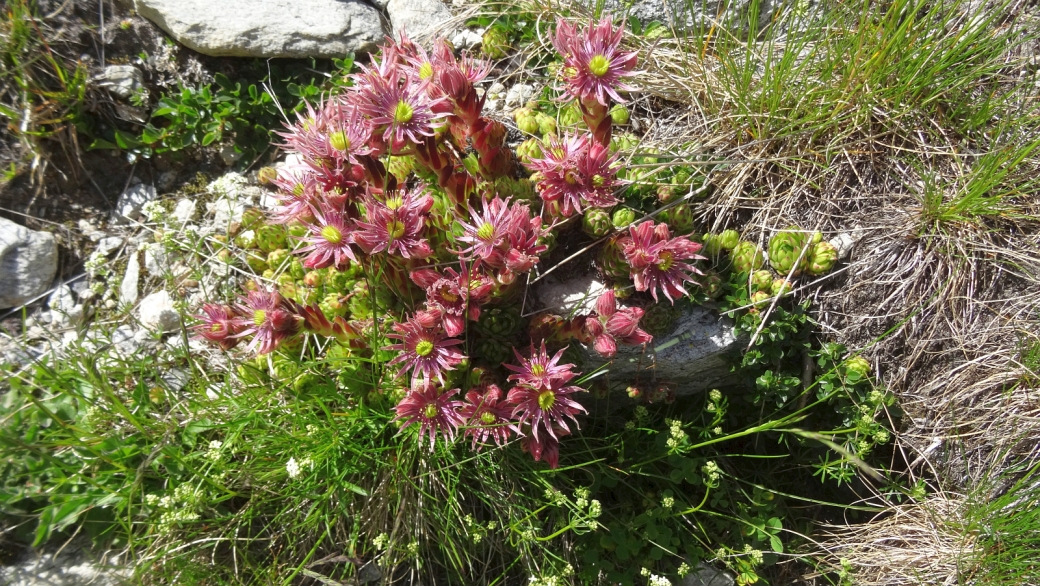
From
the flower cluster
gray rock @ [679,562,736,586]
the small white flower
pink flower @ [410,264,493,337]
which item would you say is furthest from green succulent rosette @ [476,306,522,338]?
gray rock @ [679,562,736,586]

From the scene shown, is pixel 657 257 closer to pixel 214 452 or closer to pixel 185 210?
pixel 214 452

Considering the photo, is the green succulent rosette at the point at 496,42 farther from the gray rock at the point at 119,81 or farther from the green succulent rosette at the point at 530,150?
the gray rock at the point at 119,81

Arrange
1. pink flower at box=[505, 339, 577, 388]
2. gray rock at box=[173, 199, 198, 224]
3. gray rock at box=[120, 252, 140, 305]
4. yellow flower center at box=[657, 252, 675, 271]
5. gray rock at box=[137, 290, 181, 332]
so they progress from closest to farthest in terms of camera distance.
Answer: pink flower at box=[505, 339, 577, 388] < yellow flower center at box=[657, 252, 675, 271] < gray rock at box=[137, 290, 181, 332] < gray rock at box=[120, 252, 140, 305] < gray rock at box=[173, 199, 198, 224]

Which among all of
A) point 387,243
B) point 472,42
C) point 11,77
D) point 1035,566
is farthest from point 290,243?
point 1035,566

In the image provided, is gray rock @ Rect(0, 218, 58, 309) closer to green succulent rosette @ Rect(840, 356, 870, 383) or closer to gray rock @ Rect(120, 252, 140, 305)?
gray rock @ Rect(120, 252, 140, 305)

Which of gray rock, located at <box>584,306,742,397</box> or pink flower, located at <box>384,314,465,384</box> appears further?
gray rock, located at <box>584,306,742,397</box>

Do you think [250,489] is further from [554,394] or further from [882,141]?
[882,141]

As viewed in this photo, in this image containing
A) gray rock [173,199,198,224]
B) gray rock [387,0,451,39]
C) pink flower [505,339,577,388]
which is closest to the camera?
pink flower [505,339,577,388]

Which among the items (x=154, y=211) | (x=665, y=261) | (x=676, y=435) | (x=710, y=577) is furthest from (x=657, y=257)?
(x=154, y=211)
